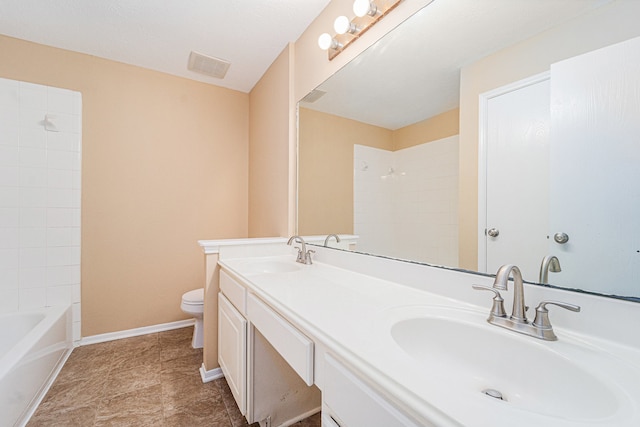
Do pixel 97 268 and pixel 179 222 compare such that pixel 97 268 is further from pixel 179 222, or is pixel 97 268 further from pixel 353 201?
pixel 353 201

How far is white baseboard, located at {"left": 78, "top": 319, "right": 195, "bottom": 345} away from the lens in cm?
224

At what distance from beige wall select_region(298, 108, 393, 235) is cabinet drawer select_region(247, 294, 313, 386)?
0.68 meters

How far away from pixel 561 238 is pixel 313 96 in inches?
61.2

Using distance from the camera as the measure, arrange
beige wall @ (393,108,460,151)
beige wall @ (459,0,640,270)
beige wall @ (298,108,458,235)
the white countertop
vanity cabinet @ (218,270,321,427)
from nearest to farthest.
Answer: the white countertop < beige wall @ (459,0,640,270) < beige wall @ (393,108,460,151) < vanity cabinet @ (218,270,321,427) < beige wall @ (298,108,458,235)

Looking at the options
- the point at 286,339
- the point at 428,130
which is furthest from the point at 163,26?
the point at 286,339

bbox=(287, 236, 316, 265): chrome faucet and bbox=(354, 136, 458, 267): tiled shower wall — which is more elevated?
bbox=(354, 136, 458, 267): tiled shower wall

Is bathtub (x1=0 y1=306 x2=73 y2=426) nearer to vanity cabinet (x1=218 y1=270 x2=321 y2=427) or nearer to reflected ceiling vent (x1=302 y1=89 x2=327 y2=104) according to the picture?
vanity cabinet (x1=218 y1=270 x2=321 y2=427)

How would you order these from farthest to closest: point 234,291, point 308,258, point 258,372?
point 308,258, point 234,291, point 258,372

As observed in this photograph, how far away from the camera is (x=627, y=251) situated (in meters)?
0.61

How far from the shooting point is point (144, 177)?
244 centimetres

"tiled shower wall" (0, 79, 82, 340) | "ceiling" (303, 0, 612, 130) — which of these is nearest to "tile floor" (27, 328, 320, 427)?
"tiled shower wall" (0, 79, 82, 340)

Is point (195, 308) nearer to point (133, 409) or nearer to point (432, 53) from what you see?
point (133, 409)

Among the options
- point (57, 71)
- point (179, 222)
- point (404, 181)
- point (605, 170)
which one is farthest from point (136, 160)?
point (605, 170)

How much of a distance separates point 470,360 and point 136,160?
2.78 meters
